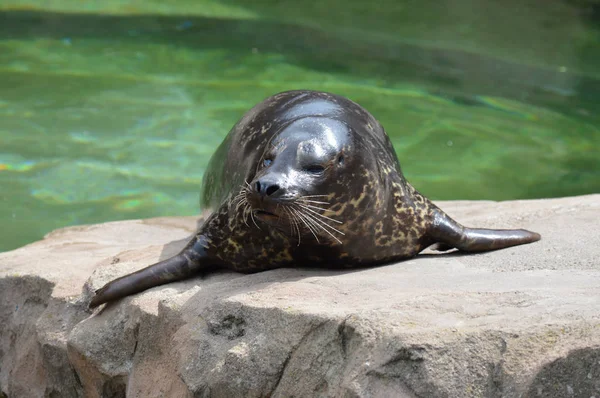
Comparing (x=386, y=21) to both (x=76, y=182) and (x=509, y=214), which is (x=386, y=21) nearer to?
(x=76, y=182)

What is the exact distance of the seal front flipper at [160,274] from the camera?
14.0 ft

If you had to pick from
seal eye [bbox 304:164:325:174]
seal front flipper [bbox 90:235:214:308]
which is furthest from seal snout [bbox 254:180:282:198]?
seal front flipper [bbox 90:235:214:308]

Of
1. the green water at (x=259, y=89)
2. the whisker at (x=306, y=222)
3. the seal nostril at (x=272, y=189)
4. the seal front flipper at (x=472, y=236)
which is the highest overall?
the seal nostril at (x=272, y=189)

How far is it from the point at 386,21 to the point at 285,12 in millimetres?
1592

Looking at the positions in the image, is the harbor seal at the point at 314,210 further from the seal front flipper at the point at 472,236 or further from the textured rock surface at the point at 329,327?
the textured rock surface at the point at 329,327

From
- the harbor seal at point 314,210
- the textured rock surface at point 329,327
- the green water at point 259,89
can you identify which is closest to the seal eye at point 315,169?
the harbor seal at point 314,210

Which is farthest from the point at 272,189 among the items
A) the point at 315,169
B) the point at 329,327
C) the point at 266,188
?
the point at 329,327

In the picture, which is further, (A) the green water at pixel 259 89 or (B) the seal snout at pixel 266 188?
(A) the green water at pixel 259 89

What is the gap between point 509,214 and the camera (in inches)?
212

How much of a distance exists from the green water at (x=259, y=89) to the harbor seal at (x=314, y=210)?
3343 mm

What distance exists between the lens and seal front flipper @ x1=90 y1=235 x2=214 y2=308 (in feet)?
14.0

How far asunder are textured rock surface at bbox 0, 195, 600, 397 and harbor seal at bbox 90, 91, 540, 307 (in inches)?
4.2

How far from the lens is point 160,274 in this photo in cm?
435

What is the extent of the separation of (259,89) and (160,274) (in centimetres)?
704
